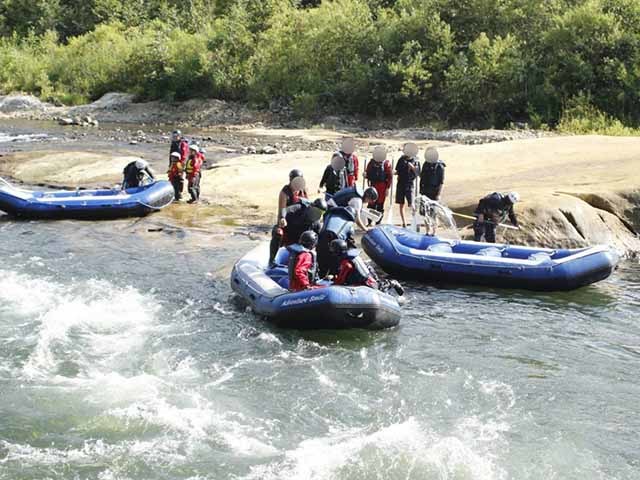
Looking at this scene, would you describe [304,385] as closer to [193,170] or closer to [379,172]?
[379,172]

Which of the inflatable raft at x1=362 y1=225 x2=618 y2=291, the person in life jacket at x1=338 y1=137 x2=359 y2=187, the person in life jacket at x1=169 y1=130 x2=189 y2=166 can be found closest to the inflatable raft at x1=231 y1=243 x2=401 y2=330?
the inflatable raft at x1=362 y1=225 x2=618 y2=291

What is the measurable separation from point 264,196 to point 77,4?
42.9 meters

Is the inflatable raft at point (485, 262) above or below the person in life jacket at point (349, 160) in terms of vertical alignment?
below

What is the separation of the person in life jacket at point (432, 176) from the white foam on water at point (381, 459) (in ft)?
21.1

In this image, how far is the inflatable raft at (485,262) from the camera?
10.5 meters

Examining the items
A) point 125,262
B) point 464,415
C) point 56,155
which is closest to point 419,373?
point 464,415

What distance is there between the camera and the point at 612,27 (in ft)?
87.5

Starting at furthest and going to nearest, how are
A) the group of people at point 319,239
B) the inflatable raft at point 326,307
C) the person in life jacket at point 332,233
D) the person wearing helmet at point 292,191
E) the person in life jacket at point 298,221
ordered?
the person wearing helmet at point 292,191
the person in life jacket at point 298,221
the person in life jacket at point 332,233
the group of people at point 319,239
the inflatable raft at point 326,307

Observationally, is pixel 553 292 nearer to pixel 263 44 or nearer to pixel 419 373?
pixel 419 373

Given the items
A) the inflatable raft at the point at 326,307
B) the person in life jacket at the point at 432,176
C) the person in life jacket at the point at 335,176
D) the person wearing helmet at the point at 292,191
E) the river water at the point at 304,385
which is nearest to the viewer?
the river water at the point at 304,385

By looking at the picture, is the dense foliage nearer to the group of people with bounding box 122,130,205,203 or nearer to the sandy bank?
the sandy bank

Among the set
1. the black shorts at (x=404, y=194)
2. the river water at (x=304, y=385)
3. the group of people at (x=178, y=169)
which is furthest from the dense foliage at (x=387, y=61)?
the river water at (x=304, y=385)

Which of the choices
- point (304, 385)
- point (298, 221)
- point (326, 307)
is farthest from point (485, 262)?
point (304, 385)

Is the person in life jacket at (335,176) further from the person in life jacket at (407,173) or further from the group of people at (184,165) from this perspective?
the group of people at (184,165)
